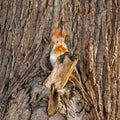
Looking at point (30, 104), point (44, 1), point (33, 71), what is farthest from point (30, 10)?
point (30, 104)

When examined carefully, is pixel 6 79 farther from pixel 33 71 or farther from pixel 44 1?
pixel 44 1

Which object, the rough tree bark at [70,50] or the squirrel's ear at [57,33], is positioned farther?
the squirrel's ear at [57,33]

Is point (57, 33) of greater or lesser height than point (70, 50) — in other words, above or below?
above

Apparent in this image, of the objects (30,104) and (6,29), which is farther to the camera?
(6,29)

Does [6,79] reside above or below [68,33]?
below

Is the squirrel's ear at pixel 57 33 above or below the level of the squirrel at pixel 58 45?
above
